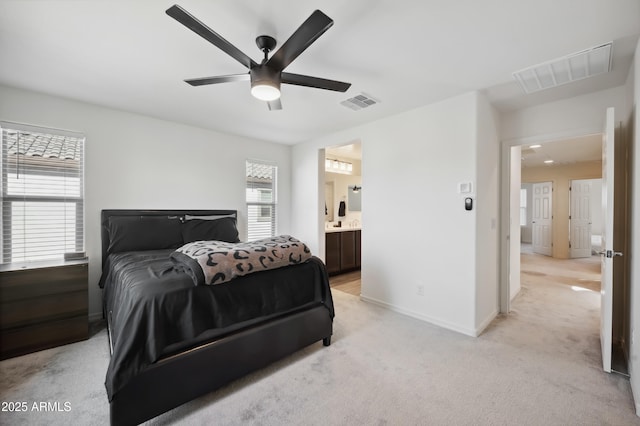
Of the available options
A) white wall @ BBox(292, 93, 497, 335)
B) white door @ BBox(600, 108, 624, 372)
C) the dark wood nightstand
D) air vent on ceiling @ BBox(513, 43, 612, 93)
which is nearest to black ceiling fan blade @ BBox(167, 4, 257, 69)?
white wall @ BBox(292, 93, 497, 335)

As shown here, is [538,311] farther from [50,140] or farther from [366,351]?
[50,140]

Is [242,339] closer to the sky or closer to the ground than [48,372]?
closer to the sky

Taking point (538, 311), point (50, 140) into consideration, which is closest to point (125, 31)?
point (50, 140)

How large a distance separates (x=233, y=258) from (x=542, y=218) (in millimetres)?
8771

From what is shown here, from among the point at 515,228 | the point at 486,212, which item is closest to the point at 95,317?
the point at 486,212

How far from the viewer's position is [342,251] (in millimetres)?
5098

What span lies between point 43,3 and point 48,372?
102 inches

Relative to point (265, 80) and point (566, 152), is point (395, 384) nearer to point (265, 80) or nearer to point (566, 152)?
point (265, 80)

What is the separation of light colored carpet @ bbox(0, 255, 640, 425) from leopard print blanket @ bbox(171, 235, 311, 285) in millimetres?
829

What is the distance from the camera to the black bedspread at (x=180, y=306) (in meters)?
1.51

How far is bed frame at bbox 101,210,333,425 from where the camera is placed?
58.4 inches

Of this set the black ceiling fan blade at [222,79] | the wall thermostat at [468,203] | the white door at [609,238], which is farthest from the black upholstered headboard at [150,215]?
the white door at [609,238]

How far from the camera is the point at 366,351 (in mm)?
2410

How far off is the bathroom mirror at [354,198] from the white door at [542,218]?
5419 millimetres
